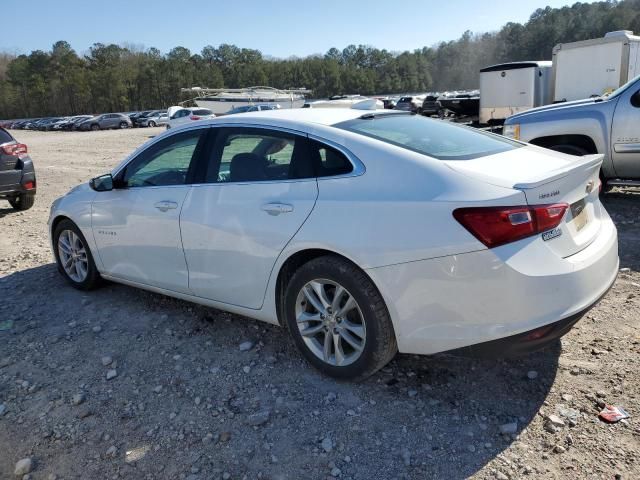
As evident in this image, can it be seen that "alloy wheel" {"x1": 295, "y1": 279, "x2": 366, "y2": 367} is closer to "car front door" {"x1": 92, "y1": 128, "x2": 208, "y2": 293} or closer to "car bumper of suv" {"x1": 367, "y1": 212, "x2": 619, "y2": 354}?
"car bumper of suv" {"x1": 367, "y1": 212, "x2": 619, "y2": 354}

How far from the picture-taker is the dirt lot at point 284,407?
97.9 inches

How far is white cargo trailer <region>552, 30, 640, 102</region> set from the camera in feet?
46.5

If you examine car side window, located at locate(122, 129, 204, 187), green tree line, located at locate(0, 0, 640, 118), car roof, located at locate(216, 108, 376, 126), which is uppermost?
green tree line, located at locate(0, 0, 640, 118)

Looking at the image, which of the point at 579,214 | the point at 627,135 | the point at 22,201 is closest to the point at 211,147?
the point at 579,214

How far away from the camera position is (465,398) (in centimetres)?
292

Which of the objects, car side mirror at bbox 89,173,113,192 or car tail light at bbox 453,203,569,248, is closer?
car tail light at bbox 453,203,569,248

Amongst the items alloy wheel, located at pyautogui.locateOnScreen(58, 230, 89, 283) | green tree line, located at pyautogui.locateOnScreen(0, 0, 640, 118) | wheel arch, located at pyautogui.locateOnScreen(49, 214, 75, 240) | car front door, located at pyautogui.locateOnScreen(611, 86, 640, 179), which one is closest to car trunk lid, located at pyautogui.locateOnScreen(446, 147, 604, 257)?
alloy wheel, located at pyautogui.locateOnScreen(58, 230, 89, 283)

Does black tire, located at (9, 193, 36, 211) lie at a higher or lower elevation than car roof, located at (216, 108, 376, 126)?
lower

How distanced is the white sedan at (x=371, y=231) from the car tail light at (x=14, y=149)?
5.57 m

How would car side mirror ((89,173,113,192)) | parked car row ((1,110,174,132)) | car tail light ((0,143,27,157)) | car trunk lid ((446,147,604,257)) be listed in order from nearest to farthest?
car trunk lid ((446,147,604,257)), car side mirror ((89,173,113,192)), car tail light ((0,143,27,157)), parked car row ((1,110,174,132))

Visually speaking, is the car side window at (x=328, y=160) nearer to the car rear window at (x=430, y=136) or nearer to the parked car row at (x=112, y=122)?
the car rear window at (x=430, y=136)

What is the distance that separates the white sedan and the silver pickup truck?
12.7 feet

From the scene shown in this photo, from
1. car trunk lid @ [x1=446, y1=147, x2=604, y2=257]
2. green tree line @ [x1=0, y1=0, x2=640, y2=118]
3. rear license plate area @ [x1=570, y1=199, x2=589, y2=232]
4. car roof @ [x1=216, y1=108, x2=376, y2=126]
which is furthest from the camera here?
green tree line @ [x1=0, y1=0, x2=640, y2=118]

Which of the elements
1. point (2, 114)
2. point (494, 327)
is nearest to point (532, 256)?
point (494, 327)
